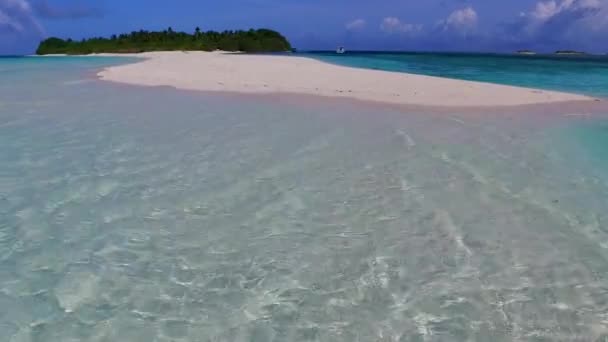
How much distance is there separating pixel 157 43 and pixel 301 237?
358ft

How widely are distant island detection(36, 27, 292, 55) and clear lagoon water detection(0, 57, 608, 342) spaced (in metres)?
101

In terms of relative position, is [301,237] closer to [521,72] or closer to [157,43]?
[521,72]

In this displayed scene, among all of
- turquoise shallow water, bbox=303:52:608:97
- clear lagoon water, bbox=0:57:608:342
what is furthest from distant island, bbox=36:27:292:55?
clear lagoon water, bbox=0:57:608:342

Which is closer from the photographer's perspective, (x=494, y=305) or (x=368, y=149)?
(x=494, y=305)

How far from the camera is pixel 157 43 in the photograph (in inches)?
4171

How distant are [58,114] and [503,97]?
14.4m

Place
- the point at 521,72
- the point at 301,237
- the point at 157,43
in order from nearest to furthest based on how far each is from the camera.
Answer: the point at 301,237, the point at 521,72, the point at 157,43

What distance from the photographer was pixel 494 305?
12.7 feet

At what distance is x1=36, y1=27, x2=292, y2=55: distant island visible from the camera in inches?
4136

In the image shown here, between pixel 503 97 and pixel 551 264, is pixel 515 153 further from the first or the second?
pixel 503 97

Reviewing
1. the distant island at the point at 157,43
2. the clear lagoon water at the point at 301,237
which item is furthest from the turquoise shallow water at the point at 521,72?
the distant island at the point at 157,43

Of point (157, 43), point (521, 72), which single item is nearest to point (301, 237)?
point (521, 72)

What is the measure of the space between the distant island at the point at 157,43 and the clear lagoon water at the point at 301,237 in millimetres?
101277

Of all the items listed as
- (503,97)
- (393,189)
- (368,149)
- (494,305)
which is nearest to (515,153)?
(368,149)
